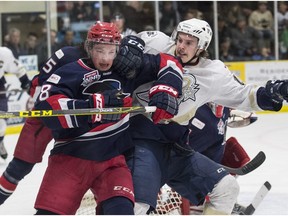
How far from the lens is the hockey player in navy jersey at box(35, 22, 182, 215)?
244 cm

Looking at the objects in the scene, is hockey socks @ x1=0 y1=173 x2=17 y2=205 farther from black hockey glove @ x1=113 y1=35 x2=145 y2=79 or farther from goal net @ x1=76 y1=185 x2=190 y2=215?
black hockey glove @ x1=113 y1=35 x2=145 y2=79

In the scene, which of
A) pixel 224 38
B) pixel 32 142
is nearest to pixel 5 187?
pixel 32 142

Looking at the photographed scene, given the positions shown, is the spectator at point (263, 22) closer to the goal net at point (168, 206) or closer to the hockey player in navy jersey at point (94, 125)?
the goal net at point (168, 206)

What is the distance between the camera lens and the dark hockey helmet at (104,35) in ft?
8.14

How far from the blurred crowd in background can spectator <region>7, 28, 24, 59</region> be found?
0.16 feet

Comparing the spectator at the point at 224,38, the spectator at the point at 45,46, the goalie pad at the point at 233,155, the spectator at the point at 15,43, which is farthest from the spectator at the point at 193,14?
the goalie pad at the point at 233,155

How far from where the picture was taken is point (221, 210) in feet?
9.47

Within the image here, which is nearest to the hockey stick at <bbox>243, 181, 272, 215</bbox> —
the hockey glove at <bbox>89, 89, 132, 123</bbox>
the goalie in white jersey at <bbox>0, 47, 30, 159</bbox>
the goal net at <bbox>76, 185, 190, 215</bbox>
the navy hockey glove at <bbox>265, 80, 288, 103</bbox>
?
the goal net at <bbox>76, 185, 190, 215</bbox>

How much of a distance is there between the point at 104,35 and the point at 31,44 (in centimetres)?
615

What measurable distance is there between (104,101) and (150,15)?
22.1 feet

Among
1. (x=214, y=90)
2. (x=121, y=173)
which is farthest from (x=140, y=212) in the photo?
(x=214, y=90)

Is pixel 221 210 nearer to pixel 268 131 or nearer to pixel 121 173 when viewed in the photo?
pixel 121 173

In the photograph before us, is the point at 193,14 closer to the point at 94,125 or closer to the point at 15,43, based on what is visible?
the point at 15,43

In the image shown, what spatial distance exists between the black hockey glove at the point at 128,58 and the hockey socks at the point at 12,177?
104 centimetres
